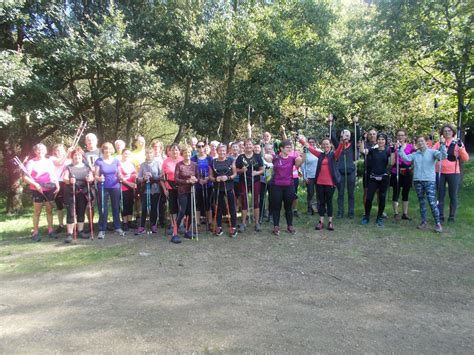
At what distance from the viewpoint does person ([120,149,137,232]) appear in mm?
7641

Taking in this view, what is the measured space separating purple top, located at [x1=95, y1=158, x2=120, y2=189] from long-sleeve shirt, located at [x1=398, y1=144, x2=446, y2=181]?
6.16 m

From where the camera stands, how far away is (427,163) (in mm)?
7445

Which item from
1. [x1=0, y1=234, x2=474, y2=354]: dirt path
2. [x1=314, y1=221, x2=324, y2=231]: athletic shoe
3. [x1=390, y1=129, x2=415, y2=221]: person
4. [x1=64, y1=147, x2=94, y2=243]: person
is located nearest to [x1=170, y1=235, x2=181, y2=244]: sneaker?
[x1=0, y1=234, x2=474, y2=354]: dirt path

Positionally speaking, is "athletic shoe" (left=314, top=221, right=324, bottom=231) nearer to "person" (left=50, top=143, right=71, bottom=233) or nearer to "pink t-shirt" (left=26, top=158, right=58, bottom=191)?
"person" (left=50, top=143, right=71, bottom=233)

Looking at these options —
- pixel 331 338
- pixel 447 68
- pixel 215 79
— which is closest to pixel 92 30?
pixel 215 79

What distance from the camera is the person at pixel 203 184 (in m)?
7.59

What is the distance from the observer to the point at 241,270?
5.39 metres

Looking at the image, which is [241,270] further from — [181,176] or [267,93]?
[267,93]

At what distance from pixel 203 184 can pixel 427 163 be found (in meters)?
4.61

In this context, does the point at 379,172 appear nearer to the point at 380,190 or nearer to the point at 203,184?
the point at 380,190

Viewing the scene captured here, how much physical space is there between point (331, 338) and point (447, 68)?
368 inches

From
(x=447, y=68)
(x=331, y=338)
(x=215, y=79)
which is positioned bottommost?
(x=331, y=338)

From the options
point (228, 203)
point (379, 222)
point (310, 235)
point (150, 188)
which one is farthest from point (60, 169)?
point (379, 222)

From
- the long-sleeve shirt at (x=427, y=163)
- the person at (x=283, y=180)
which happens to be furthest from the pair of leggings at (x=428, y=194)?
the person at (x=283, y=180)
